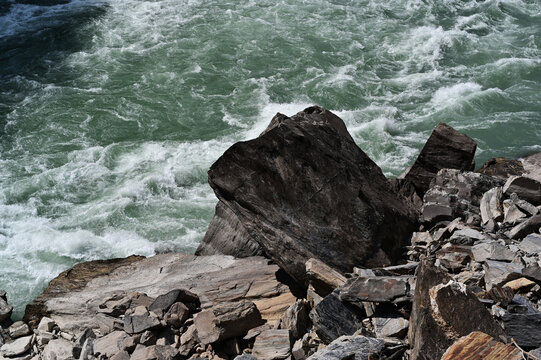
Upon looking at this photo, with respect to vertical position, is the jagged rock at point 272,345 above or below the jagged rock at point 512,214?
below

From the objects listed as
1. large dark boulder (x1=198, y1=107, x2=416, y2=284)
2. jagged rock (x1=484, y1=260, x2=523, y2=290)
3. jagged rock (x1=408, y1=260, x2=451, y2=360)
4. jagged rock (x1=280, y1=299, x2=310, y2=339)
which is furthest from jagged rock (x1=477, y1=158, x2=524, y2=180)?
jagged rock (x1=408, y1=260, x2=451, y2=360)

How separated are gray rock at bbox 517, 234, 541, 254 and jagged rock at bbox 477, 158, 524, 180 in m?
2.55

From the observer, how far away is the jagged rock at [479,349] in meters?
4.32

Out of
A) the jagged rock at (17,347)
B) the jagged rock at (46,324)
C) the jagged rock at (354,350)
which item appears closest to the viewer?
the jagged rock at (354,350)

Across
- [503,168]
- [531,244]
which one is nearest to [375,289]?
[531,244]

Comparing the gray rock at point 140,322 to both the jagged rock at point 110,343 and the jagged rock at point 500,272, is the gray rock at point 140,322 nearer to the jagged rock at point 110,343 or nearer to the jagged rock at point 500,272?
the jagged rock at point 110,343

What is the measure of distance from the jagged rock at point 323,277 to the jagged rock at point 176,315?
1.31 meters

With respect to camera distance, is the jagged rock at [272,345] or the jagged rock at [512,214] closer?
the jagged rock at [272,345]

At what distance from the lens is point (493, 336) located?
4723mm

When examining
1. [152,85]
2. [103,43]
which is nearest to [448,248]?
[152,85]

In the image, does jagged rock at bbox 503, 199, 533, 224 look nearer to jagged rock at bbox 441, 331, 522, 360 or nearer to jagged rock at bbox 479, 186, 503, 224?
jagged rock at bbox 479, 186, 503, 224

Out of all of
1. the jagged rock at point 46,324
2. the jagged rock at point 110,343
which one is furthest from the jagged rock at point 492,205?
the jagged rock at point 46,324

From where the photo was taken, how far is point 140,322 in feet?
20.8

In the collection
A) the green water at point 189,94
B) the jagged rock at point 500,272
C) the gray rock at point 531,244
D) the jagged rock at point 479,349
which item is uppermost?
the jagged rock at point 479,349
